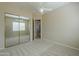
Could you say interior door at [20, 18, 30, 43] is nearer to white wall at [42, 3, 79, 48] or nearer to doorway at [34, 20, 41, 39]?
doorway at [34, 20, 41, 39]

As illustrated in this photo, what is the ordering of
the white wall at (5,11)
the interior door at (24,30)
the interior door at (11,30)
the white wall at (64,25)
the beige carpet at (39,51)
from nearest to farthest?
the beige carpet at (39,51), the white wall at (5,11), the white wall at (64,25), the interior door at (11,30), the interior door at (24,30)

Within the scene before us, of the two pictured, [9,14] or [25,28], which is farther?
[25,28]

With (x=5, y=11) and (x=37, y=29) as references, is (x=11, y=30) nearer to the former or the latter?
(x=5, y=11)

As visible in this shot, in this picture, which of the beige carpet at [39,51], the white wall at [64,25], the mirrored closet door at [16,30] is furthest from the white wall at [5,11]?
the white wall at [64,25]

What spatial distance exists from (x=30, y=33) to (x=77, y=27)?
3.39m

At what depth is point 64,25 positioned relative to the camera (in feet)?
16.8

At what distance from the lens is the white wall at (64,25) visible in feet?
14.2

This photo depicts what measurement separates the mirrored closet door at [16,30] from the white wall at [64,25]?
1.68m

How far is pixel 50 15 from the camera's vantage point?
6723 millimetres

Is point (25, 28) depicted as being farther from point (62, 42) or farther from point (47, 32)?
point (62, 42)

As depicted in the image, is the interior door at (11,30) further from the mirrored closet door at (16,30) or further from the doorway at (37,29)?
the doorway at (37,29)

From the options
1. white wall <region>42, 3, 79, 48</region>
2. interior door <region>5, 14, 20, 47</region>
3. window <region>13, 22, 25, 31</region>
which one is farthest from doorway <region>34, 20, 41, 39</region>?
interior door <region>5, 14, 20, 47</region>

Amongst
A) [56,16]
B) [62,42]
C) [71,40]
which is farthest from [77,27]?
[56,16]

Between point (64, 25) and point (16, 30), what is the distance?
278 cm
